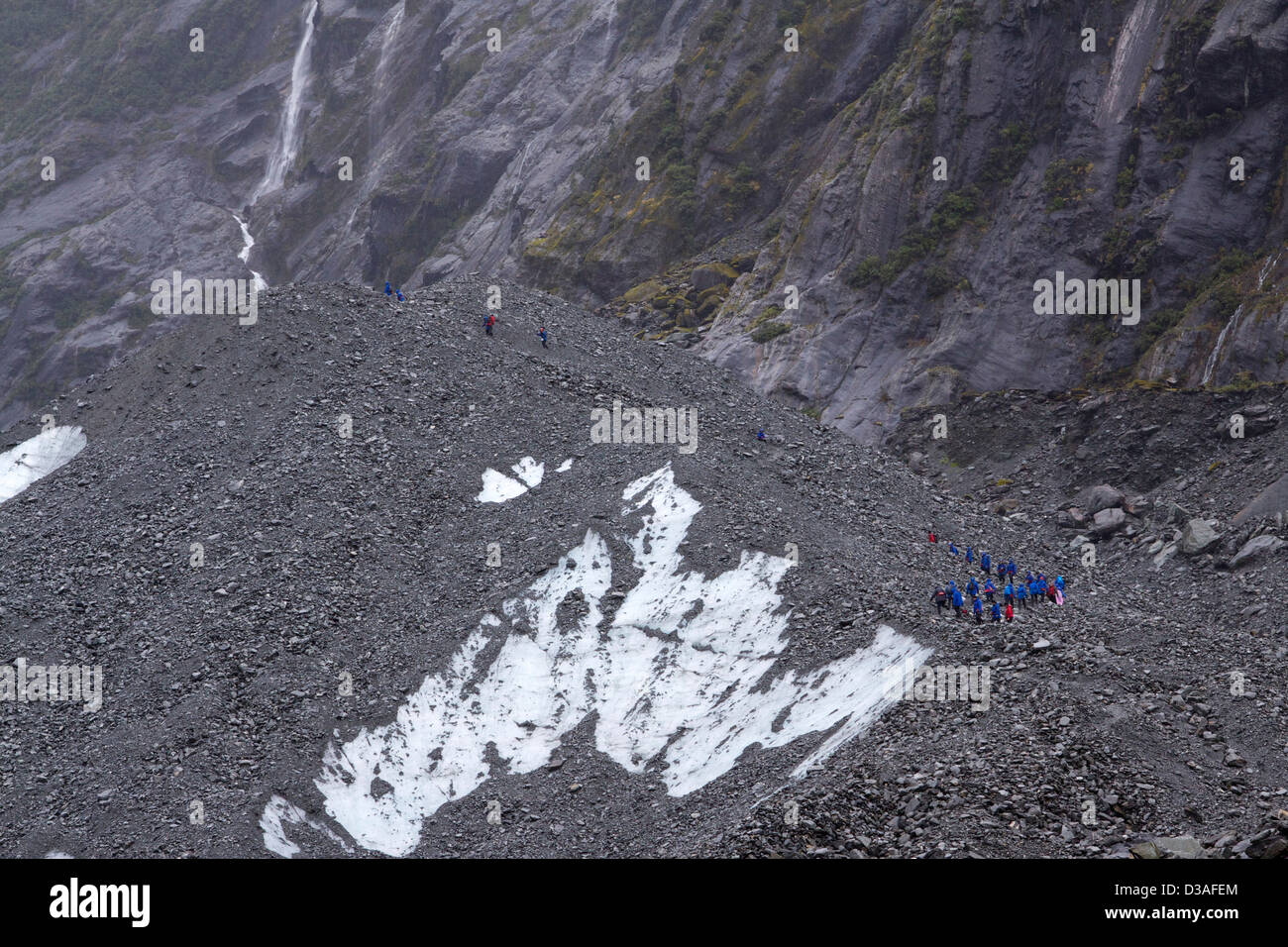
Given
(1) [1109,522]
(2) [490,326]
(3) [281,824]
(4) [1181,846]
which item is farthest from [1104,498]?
(3) [281,824]

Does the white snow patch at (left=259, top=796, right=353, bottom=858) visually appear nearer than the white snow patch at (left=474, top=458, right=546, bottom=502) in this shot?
Yes

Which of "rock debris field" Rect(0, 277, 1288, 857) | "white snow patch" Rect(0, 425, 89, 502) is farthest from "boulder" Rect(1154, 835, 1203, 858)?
"white snow patch" Rect(0, 425, 89, 502)

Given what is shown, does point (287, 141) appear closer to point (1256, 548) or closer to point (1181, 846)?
point (1256, 548)

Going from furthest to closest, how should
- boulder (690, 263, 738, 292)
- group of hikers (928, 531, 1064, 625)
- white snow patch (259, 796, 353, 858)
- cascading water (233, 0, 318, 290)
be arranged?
cascading water (233, 0, 318, 290) → boulder (690, 263, 738, 292) → group of hikers (928, 531, 1064, 625) → white snow patch (259, 796, 353, 858)

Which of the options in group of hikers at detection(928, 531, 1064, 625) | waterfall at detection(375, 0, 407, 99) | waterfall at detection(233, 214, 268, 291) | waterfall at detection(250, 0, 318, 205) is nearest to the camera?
group of hikers at detection(928, 531, 1064, 625)

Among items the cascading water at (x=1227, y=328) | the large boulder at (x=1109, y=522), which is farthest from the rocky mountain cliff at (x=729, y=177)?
the large boulder at (x=1109, y=522)

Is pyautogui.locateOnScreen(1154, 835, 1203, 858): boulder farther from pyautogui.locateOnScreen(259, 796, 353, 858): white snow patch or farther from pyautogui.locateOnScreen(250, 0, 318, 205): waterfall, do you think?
pyautogui.locateOnScreen(250, 0, 318, 205): waterfall

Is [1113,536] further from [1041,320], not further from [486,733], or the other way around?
[486,733]

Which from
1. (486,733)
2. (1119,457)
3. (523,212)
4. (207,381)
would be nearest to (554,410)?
(207,381)
